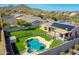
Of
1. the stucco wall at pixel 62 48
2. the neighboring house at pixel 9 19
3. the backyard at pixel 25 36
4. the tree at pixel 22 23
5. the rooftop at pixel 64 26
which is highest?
the neighboring house at pixel 9 19

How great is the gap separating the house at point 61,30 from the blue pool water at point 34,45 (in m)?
0.22

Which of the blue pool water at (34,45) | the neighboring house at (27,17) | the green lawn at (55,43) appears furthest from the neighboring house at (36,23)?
the green lawn at (55,43)

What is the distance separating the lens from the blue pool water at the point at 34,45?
8.45ft

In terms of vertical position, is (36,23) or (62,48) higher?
(36,23)

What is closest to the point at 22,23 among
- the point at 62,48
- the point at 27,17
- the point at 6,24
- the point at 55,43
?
the point at 27,17

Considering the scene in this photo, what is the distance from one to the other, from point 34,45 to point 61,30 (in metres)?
0.42

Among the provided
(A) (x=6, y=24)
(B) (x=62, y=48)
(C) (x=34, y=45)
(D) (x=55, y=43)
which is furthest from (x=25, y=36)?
(B) (x=62, y=48)

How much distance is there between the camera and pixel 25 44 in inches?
103

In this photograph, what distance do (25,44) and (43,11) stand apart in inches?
20.4

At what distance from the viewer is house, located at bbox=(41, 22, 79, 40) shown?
262 centimetres

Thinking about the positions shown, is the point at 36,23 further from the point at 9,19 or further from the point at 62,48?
the point at 62,48

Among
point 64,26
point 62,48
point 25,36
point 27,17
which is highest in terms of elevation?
point 27,17

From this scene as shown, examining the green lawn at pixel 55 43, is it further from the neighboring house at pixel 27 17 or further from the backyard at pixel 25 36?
the neighboring house at pixel 27 17

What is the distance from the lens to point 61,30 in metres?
2.64
